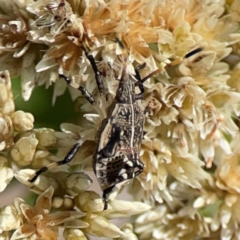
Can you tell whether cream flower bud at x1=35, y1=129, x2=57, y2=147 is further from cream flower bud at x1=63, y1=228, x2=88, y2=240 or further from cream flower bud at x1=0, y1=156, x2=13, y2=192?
cream flower bud at x1=63, y1=228, x2=88, y2=240

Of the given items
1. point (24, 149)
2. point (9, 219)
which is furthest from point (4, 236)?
point (24, 149)

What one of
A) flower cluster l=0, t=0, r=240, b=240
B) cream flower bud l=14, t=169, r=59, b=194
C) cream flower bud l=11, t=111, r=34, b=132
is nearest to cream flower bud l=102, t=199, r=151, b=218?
flower cluster l=0, t=0, r=240, b=240

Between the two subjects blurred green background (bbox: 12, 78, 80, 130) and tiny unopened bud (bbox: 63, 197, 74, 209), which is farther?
blurred green background (bbox: 12, 78, 80, 130)

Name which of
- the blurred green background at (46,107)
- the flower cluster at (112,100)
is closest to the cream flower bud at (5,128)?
the flower cluster at (112,100)

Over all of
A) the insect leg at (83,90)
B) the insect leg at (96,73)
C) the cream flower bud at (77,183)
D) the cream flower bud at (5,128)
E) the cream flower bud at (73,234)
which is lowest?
the cream flower bud at (73,234)

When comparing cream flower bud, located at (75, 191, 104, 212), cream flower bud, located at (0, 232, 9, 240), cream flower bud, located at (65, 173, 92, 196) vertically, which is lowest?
cream flower bud, located at (0, 232, 9, 240)

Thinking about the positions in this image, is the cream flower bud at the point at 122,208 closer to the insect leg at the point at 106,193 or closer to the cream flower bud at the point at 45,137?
the insect leg at the point at 106,193
